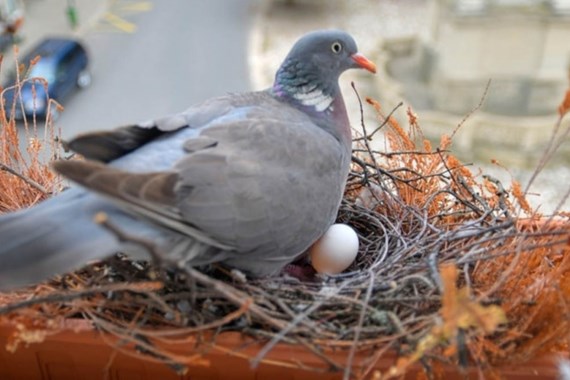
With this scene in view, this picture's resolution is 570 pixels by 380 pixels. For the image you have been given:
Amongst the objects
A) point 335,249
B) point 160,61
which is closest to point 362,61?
point 335,249

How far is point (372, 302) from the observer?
77 cm

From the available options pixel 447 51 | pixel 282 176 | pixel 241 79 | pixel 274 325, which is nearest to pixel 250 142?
pixel 282 176

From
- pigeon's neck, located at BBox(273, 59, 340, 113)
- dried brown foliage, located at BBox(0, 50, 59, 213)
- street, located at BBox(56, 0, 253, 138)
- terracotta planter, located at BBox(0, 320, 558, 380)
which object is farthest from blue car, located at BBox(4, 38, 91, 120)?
terracotta planter, located at BBox(0, 320, 558, 380)

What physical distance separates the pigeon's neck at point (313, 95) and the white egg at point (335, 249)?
0.45 feet

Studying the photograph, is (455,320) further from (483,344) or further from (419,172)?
(419,172)

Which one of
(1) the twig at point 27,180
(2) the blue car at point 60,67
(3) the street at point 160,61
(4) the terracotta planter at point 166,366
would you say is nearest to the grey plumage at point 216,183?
(4) the terracotta planter at point 166,366

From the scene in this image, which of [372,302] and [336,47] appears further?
[336,47]

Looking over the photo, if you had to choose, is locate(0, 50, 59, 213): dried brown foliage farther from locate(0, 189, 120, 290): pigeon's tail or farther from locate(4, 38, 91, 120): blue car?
locate(4, 38, 91, 120): blue car

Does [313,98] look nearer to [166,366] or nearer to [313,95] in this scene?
[313,95]

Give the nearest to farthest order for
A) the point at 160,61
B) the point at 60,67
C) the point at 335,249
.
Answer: the point at 335,249 < the point at 60,67 < the point at 160,61

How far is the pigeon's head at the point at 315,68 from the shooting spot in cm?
92

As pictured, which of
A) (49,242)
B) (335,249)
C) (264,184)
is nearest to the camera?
(49,242)

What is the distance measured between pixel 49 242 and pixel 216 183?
19 cm

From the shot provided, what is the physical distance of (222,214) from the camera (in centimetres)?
73
